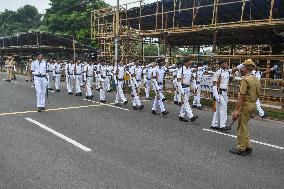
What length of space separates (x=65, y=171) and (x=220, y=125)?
5720 mm

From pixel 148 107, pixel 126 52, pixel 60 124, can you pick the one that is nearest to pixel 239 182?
pixel 60 124

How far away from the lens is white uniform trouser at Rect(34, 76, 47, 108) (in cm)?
1354

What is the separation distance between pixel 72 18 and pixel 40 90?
132 ft

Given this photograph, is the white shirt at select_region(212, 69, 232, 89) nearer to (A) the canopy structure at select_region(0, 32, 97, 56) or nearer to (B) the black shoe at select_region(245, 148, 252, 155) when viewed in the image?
(B) the black shoe at select_region(245, 148, 252, 155)

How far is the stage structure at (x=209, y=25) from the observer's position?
17203 millimetres

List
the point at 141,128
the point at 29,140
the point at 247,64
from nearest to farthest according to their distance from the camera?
the point at 247,64
the point at 29,140
the point at 141,128

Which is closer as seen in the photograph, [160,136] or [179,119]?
[160,136]

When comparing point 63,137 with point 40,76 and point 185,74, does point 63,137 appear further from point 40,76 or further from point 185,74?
point 40,76

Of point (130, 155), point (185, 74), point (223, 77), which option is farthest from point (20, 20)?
point (130, 155)

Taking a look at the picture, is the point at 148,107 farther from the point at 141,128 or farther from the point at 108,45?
the point at 108,45

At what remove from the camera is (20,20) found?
301 ft

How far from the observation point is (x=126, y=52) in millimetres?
29516

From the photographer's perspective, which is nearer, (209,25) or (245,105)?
(245,105)

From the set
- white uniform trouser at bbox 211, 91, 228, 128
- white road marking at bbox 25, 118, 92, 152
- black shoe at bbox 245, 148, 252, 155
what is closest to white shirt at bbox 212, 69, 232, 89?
white uniform trouser at bbox 211, 91, 228, 128
